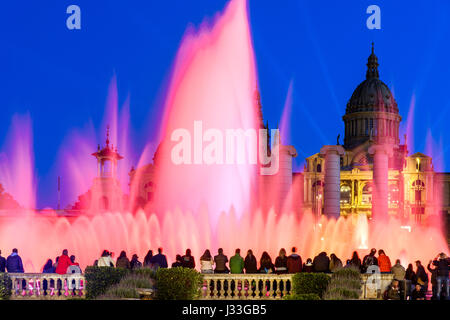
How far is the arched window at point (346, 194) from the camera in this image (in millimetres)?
125625

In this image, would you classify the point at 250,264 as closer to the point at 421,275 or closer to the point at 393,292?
the point at 393,292

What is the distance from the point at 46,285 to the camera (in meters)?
21.6

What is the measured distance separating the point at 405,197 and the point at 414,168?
5820mm

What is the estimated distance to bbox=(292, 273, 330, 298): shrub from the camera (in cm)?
2003

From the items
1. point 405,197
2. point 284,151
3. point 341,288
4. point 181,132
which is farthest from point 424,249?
point 405,197

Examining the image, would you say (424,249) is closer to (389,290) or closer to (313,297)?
(389,290)

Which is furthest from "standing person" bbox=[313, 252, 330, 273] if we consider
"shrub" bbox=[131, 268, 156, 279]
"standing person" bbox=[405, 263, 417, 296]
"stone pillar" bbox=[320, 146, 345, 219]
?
"stone pillar" bbox=[320, 146, 345, 219]

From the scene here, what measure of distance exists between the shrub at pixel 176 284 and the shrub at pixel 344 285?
3.77 metres

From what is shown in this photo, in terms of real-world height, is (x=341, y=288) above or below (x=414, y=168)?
below

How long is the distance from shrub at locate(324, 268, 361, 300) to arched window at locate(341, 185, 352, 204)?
106m

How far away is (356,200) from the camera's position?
124 metres

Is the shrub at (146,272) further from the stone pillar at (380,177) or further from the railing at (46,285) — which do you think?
the stone pillar at (380,177)

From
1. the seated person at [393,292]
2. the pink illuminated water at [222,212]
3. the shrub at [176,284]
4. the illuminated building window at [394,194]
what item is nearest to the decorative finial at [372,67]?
the illuminated building window at [394,194]

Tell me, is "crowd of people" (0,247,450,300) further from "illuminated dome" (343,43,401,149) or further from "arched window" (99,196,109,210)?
"illuminated dome" (343,43,401,149)
